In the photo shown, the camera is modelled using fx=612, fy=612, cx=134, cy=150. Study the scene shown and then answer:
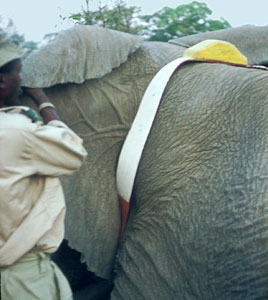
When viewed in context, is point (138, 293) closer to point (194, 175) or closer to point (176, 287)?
point (176, 287)

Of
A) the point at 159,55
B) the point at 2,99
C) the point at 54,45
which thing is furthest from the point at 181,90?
the point at 2,99

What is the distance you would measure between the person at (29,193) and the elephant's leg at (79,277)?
684 mm

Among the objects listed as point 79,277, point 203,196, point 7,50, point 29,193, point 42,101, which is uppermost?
point 7,50

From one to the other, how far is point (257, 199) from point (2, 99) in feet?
3.10

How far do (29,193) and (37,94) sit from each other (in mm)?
543

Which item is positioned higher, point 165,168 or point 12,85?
point 12,85

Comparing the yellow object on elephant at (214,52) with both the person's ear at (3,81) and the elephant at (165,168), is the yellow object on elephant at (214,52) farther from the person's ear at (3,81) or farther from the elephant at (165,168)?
the person's ear at (3,81)

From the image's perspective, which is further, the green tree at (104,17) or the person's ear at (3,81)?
the green tree at (104,17)

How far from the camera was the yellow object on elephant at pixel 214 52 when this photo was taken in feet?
8.66

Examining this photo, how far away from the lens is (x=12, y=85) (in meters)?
1.88

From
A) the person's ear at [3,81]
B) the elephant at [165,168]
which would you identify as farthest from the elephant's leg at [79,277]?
the person's ear at [3,81]

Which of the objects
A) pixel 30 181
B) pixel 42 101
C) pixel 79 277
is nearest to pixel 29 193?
pixel 30 181

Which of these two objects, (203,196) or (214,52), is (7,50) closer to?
(203,196)

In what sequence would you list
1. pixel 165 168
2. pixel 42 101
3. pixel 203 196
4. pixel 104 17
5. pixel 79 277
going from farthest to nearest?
pixel 104 17, pixel 79 277, pixel 165 168, pixel 203 196, pixel 42 101
